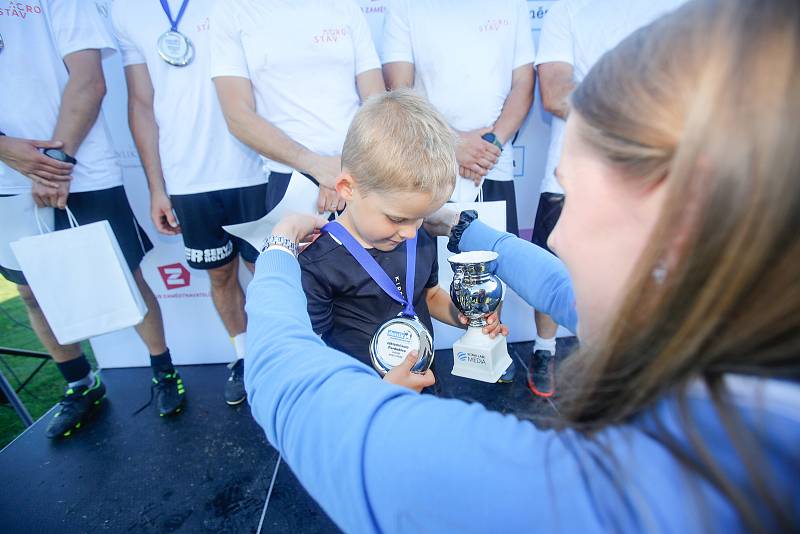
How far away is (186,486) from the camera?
185 cm

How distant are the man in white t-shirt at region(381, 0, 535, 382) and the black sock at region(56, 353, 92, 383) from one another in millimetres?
2297

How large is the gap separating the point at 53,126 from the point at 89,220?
47cm

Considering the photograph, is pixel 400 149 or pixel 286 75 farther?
pixel 286 75

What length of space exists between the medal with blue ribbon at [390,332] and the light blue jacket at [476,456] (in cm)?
51

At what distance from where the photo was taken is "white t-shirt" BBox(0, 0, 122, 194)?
1.89 m

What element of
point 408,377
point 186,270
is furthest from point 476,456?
point 186,270

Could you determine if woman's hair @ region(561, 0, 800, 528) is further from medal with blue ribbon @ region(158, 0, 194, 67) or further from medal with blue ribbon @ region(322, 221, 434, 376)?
medal with blue ribbon @ region(158, 0, 194, 67)

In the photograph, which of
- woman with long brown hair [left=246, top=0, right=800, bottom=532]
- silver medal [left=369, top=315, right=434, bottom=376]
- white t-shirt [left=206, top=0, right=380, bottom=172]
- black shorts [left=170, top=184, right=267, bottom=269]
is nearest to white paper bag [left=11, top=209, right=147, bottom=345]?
black shorts [left=170, top=184, right=267, bottom=269]

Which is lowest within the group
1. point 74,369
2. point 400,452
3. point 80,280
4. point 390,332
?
point 74,369

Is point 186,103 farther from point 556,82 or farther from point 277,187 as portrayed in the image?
point 556,82

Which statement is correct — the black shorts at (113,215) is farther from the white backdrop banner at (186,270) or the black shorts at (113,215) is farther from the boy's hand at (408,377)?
the boy's hand at (408,377)

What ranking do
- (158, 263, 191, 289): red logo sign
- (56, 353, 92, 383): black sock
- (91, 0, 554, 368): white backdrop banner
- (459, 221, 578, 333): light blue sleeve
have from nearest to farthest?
(459, 221, 578, 333): light blue sleeve → (56, 353, 92, 383): black sock → (91, 0, 554, 368): white backdrop banner → (158, 263, 191, 289): red logo sign

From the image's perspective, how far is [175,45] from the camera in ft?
6.61

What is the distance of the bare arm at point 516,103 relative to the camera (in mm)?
2111
